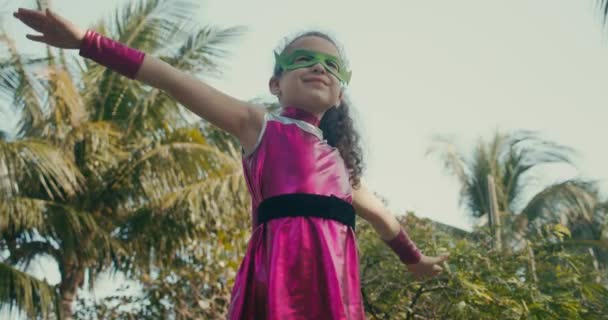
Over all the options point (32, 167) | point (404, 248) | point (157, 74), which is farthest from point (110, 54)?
point (32, 167)

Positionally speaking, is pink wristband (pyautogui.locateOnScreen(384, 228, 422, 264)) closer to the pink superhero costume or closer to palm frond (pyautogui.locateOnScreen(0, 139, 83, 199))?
the pink superhero costume

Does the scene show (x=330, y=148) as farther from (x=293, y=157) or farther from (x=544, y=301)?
(x=544, y=301)

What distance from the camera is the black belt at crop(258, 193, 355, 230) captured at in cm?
288

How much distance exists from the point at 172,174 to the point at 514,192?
8.92 m

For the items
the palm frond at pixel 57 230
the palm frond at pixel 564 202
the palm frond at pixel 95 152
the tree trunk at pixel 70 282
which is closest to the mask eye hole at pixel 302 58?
the palm frond at pixel 57 230

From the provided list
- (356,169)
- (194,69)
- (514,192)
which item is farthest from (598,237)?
(356,169)

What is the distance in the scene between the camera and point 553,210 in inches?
622

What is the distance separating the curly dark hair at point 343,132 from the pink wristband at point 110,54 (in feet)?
1.92

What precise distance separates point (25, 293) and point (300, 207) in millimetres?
5908

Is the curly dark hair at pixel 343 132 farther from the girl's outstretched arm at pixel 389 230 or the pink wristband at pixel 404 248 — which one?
the pink wristband at pixel 404 248

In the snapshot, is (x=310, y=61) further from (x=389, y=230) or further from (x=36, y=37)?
(x=36, y=37)

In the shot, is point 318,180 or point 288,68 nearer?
point 318,180

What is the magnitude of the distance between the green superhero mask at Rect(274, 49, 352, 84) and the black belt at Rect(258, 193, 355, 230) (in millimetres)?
490

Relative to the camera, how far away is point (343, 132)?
10.9ft
